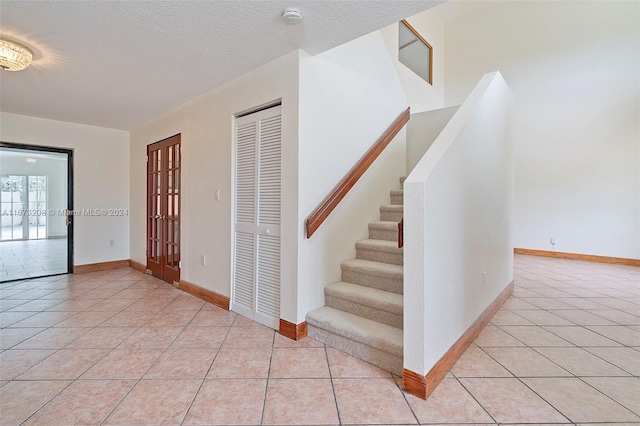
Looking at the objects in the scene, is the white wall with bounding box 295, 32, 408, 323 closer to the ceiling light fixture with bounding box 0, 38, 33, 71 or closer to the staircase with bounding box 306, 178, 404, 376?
the staircase with bounding box 306, 178, 404, 376

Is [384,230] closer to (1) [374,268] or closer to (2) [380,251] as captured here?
(2) [380,251]

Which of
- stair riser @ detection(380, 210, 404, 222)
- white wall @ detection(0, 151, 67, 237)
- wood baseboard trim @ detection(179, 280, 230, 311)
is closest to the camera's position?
wood baseboard trim @ detection(179, 280, 230, 311)

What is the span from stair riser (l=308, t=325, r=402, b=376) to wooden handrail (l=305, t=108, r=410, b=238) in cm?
77

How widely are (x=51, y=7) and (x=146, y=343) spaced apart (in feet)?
7.73

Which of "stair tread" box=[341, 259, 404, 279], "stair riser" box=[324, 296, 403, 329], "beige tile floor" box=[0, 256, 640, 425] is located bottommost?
"beige tile floor" box=[0, 256, 640, 425]

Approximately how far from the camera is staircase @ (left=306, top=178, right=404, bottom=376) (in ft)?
6.37

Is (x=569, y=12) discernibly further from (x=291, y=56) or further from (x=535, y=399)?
(x=535, y=399)

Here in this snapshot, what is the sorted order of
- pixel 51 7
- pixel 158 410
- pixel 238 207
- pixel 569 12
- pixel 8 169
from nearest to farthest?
pixel 158 410 → pixel 51 7 → pixel 238 207 → pixel 569 12 → pixel 8 169

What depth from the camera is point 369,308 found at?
7.33ft

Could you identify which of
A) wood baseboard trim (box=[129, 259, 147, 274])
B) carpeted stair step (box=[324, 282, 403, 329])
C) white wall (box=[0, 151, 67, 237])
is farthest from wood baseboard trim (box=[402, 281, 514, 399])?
white wall (box=[0, 151, 67, 237])

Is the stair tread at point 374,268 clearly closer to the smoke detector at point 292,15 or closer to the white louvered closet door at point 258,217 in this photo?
the white louvered closet door at point 258,217

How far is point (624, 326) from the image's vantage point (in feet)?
8.23

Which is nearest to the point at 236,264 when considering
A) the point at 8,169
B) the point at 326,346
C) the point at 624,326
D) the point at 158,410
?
the point at 326,346

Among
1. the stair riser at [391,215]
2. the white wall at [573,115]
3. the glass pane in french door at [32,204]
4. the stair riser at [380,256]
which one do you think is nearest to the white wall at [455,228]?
the stair riser at [380,256]
